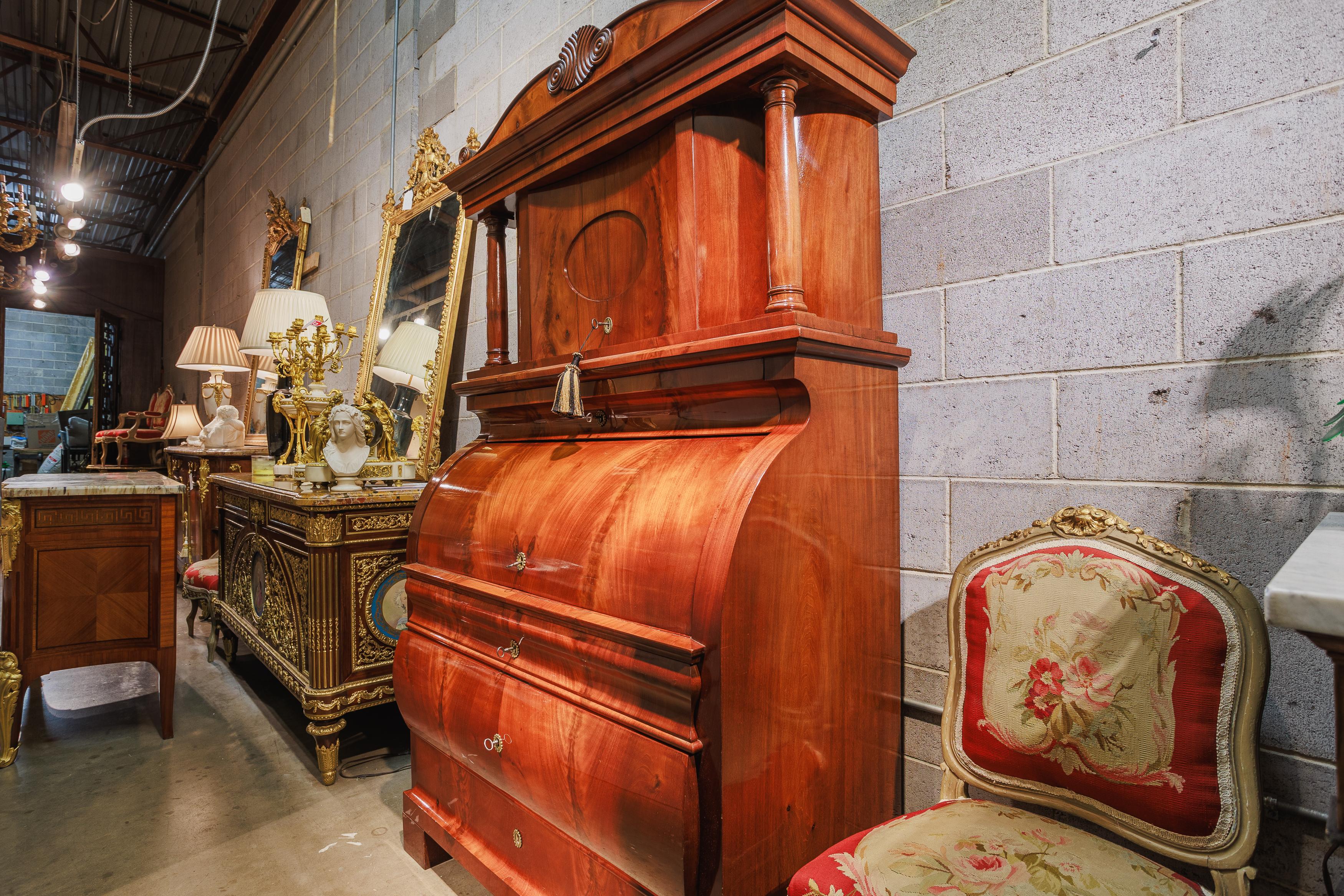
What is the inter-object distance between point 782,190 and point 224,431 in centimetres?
468

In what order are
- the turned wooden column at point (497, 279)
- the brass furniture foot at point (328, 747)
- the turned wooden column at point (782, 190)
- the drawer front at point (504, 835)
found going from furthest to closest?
the brass furniture foot at point (328, 747)
the turned wooden column at point (497, 279)
the drawer front at point (504, 835)
the turned wooden column at point (782, 190)

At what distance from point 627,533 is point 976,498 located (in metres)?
0.71

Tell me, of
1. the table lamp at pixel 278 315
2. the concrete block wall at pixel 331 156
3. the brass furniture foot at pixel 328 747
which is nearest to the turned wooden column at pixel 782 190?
the brass furniture foot at pixel 328 747

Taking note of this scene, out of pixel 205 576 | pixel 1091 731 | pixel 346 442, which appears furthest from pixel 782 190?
pixel 205 576

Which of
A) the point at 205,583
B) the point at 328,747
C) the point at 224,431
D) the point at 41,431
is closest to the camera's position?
the point at 328,747

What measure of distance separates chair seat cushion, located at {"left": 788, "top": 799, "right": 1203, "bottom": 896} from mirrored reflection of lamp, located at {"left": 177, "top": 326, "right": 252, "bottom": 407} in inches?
197

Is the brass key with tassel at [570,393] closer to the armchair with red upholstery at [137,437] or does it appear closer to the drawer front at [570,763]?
the drawer front at [570,763]

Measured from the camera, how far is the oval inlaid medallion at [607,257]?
1.41 meters

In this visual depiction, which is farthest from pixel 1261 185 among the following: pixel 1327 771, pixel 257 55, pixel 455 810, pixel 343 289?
pixel 257 55

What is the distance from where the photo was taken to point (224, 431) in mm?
4527

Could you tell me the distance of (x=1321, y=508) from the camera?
0.98 meters

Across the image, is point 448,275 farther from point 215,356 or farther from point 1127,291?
point 215,356

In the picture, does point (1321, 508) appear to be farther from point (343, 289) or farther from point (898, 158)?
point (343, 289)

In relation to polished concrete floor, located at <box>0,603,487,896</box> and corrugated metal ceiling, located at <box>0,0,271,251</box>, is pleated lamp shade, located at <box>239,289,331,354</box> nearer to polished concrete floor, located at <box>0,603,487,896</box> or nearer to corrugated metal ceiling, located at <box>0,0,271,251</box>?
polished concrete floor, located at <box>0,603,487,896</box>
